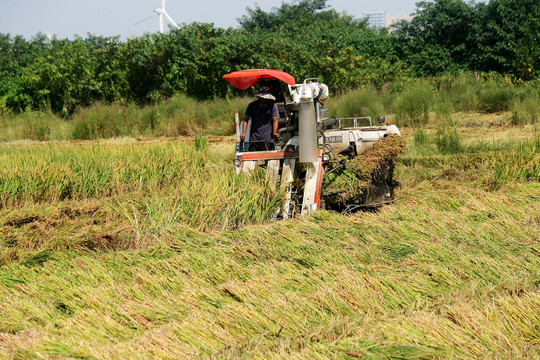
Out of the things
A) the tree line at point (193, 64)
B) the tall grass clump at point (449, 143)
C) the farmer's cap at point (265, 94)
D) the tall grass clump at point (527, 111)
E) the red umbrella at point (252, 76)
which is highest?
the tree line at point (193, 64)

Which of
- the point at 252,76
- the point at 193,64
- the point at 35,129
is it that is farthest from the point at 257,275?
the point at 193,64

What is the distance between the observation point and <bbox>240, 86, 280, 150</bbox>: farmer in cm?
811

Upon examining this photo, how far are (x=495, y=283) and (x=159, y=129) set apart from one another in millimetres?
13735

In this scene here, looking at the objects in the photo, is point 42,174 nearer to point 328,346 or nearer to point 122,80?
point 328,346

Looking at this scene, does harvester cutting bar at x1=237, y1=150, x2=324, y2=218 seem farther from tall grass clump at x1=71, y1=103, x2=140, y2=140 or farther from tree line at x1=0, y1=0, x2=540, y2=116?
tree line at x1=0, y1=0, x2=540, y2=116

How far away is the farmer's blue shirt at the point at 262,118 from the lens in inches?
321

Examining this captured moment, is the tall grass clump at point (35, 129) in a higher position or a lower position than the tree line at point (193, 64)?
lower

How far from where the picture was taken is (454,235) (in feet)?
17.0

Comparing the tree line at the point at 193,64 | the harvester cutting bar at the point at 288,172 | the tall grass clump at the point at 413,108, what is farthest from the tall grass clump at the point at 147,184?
the tree line at the point at 193,64

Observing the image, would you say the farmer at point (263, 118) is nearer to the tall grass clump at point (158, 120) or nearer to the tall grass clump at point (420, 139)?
the tall grass clump at point (420, 139)

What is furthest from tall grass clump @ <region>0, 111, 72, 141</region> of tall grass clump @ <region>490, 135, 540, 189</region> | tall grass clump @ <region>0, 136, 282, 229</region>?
tall grass clump @ <region>490, 135, 540, 189</region>

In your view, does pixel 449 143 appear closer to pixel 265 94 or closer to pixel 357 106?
pixel 265 94

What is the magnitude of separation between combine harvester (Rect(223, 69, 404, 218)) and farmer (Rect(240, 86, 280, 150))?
0.32 feet

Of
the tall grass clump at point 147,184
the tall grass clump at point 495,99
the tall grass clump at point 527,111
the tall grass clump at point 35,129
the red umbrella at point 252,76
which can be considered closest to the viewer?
the tall grass clump at point 147,184
